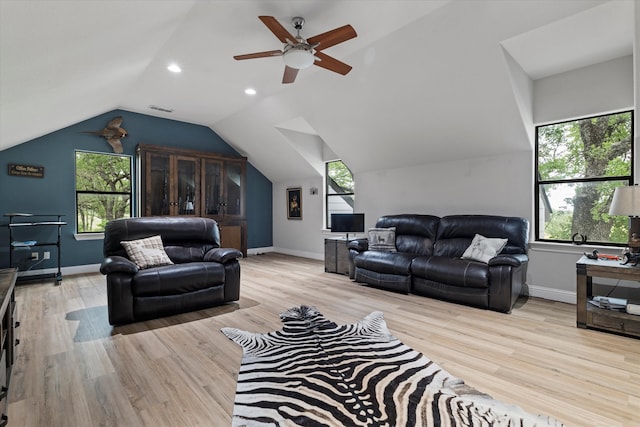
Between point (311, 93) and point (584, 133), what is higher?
point (311, 93)

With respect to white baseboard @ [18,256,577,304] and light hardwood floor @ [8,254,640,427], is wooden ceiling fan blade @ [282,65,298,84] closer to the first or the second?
light hardwood floor @ [8,254,640,427]

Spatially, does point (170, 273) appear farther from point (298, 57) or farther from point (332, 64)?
point (332, 64)

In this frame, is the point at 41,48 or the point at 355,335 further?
the point at 355,335

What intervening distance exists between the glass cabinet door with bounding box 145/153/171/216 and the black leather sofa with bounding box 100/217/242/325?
233cm

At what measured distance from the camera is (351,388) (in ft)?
6.48

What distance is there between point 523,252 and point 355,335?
98.3 inches

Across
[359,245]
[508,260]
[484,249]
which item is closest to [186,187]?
[359,245]

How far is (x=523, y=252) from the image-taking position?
389 centimetres

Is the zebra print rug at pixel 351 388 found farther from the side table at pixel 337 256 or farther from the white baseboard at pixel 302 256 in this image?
the side table at pixel 337 256

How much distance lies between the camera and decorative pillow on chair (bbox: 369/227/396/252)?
4.88 metres

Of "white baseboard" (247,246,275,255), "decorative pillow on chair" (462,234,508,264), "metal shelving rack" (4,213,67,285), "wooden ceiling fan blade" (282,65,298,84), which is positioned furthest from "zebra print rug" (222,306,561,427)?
"white baseboard" (247,246,275,255)

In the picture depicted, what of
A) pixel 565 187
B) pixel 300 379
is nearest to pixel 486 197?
pixel 565 187

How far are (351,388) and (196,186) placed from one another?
18.2 feet

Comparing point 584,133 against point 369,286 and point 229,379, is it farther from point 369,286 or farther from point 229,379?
point 229,379
